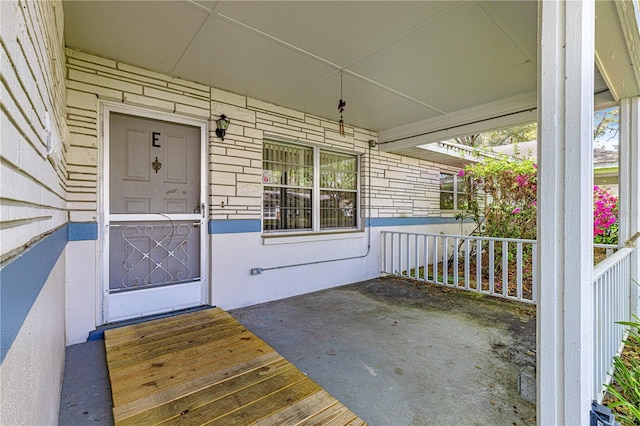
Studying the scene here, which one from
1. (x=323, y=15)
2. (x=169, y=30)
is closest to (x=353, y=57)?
(x=323, y=15)

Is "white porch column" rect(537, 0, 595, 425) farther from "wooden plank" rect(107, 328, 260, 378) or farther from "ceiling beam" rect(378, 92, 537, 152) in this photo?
"ceiling beam" rect(378, 92, 537, 152)

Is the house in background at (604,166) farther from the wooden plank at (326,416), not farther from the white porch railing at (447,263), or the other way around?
the wooden plank at (326,416)

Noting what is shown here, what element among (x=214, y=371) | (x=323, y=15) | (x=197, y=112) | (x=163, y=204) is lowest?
(x=214, y=371)

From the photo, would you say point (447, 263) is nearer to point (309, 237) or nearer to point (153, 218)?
point (309, 237)

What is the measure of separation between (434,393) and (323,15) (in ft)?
9.46

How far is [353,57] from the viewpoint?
284cm

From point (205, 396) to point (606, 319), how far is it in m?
2.57

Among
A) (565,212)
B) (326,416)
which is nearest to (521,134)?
(565,212)

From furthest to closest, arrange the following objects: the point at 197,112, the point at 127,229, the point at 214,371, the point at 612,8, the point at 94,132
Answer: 1. the point at 197,112
2. the point at 127,229
3. the point at 94,132
4. the point at 214,371
5. the point at 612,8

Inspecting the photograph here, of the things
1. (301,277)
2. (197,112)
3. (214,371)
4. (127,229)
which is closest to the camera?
(214,371)

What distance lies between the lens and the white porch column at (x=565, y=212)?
1.11 m

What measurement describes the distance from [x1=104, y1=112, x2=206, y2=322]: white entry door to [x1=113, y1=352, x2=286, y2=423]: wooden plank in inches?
62.1

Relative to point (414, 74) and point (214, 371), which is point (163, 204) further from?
point (414, 74)

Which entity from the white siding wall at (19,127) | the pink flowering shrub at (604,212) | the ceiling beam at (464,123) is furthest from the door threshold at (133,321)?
the pink flowering shrub at (604,212)
